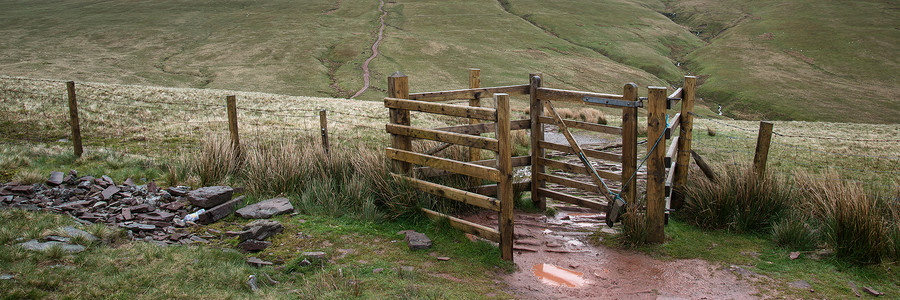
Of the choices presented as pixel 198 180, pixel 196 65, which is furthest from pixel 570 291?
pixel 196 65

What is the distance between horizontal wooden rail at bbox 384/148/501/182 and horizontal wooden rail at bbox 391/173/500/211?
0.78 feet

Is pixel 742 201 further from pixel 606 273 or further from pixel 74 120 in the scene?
pixel 74 120

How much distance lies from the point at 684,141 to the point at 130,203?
25.3 feet

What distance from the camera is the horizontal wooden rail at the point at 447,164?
654 cm

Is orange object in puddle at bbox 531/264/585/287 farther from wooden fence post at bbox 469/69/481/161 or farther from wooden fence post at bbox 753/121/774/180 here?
wooden fence post at bbox 753/121/774/180

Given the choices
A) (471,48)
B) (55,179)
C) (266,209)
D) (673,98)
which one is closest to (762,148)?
(673,98)

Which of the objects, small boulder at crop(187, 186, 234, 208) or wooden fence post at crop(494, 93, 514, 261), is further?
small boulder at crop(187, 186, 234, 208)

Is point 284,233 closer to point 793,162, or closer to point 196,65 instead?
point 793,162

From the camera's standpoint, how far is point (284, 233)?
6.86 metres

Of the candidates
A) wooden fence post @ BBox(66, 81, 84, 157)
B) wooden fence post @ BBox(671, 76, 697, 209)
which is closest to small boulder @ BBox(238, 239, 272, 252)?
wooden fence post @ BBox(671, 76, 697, 209)

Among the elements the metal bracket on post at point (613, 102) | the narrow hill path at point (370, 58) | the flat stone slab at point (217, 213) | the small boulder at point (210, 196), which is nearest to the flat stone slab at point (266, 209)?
the flat stone slab at point (217, 213)

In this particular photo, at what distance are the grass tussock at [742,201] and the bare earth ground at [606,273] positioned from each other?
1.28 m

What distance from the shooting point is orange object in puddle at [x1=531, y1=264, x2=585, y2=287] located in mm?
6176

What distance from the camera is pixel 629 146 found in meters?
7.54
